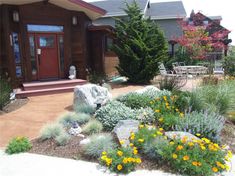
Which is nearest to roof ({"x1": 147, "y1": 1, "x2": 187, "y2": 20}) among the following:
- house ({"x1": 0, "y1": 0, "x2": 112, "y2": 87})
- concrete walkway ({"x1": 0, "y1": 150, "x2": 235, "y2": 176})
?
house ({"x1": 0, "y1": 0, "x2": 112, "y2": 87})

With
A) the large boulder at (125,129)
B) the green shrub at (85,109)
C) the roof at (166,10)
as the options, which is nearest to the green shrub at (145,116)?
the large boulder at (125,129)

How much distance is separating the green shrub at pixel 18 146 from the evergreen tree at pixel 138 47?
7.32m

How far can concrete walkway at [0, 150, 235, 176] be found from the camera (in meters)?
3.36

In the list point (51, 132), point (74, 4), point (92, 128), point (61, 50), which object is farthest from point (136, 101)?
point (61, 50)

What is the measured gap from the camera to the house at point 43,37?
9.10 metres

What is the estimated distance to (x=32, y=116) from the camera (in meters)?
6.29

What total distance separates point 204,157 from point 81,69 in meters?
8.46

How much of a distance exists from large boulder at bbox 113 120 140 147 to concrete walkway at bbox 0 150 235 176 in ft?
2.23

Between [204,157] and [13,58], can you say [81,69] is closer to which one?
[13,58]

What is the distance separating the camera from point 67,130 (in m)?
4.89

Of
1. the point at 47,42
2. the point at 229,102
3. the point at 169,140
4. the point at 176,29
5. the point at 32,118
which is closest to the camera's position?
the point at 169,140

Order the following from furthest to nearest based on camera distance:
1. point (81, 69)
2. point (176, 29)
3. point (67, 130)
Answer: point (176, 29) → point (81, 69) → point (67, 130)

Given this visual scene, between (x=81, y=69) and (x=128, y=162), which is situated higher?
(x=81, y=69)

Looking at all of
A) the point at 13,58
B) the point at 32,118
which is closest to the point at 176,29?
the point at 13,58
